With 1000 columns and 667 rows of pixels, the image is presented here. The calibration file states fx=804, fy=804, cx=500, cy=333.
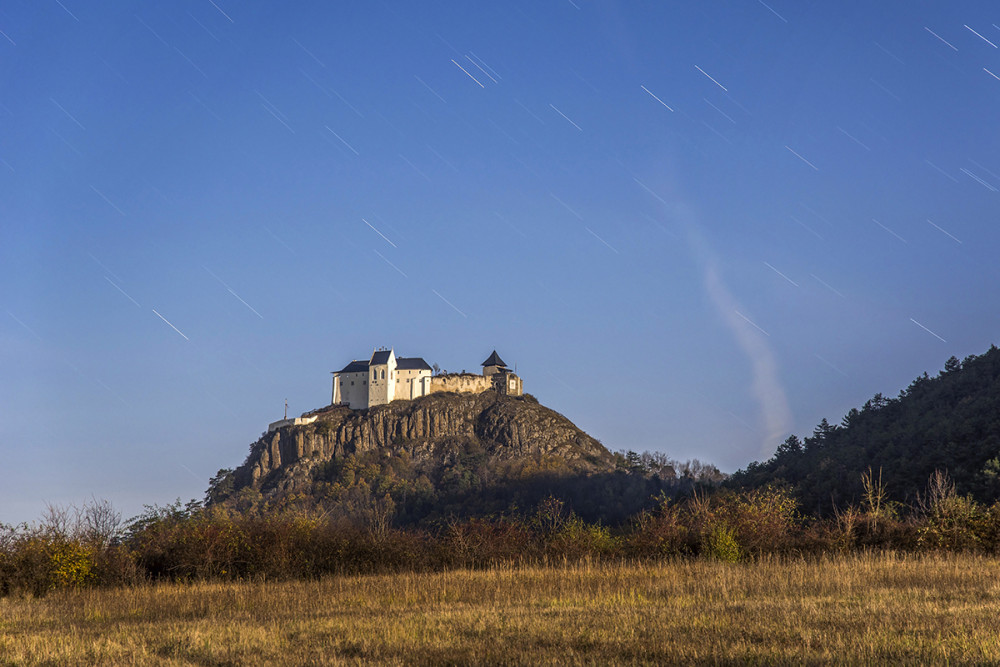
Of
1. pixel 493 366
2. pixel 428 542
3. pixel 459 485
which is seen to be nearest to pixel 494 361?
pixel 493 366

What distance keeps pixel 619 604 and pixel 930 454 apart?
4006 cm

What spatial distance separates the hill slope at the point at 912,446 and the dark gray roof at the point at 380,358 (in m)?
87.7

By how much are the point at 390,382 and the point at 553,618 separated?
138 metres

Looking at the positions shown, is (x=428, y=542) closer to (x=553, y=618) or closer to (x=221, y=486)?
(x=553, y=618)

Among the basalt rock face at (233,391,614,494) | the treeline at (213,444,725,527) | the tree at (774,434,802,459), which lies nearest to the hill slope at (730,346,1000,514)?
the tree at (774,434,802,459)

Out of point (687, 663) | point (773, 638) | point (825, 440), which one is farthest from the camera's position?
point (825, 440)

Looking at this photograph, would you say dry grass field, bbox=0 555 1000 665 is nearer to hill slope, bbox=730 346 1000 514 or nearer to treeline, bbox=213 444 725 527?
hill slope, bbox=730 346 1000 514

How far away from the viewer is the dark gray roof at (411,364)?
152 meters

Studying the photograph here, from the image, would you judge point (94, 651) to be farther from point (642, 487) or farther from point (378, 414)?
point (378, 414)

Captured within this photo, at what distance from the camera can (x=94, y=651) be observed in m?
11.4

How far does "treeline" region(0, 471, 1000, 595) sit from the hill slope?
667 inches

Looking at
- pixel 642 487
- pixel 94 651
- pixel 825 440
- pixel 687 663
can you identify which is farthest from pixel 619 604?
pixel 642 487

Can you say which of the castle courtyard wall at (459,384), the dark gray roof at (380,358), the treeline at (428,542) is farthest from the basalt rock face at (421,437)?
the treeline at (428,542)

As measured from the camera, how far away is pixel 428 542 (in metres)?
25.0
